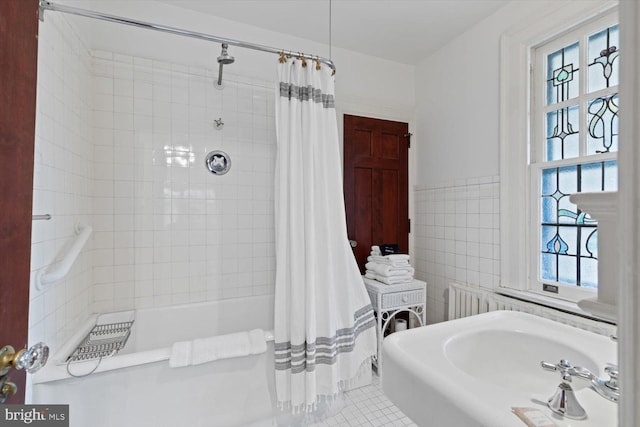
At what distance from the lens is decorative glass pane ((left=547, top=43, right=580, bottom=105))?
1688 millimetres

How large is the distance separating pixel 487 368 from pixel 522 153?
1.45 metres

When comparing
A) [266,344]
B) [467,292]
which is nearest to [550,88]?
[467,292]

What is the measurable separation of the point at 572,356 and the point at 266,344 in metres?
1.30

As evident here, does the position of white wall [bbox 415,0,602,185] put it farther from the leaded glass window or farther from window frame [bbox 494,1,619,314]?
the leaded glass window

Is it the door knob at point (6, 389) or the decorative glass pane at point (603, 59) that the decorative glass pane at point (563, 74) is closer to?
the decorative glass pane at point (603, 59)

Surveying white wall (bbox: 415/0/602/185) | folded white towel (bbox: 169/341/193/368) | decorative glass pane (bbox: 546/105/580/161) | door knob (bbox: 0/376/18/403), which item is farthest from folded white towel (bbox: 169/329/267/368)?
decorative glass pane (bbox: 546/105/580/161)

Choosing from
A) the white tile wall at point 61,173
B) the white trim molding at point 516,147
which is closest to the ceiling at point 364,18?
Answer: the white trim molding at point 516,147

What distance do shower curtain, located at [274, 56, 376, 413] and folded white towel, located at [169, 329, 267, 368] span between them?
121 mm

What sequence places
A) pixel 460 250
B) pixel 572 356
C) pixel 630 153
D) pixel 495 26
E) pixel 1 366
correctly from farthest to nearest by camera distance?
1. pixel 460 250
2. pixel 495 26
3. pixel 572 356
4. pixel 1 366
5. pixel 630 153

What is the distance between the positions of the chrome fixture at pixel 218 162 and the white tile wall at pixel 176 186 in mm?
43

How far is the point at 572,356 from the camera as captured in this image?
3.17ft

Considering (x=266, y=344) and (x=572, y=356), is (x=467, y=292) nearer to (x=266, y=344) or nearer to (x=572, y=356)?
(x=572, y=356)

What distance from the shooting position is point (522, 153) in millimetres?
1889

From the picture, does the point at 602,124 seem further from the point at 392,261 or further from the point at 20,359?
the point at 20,359
